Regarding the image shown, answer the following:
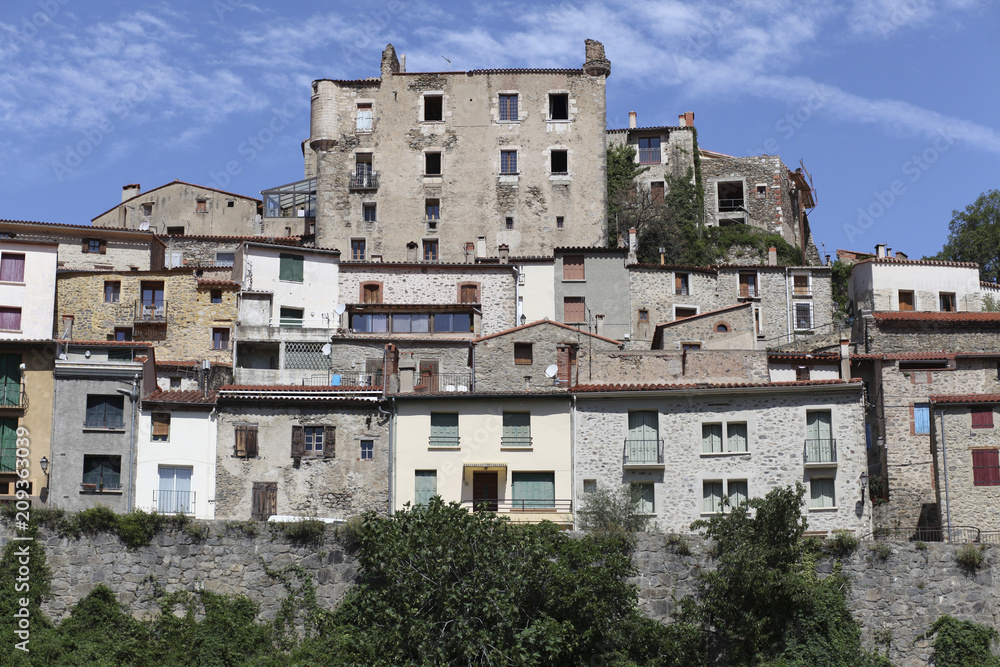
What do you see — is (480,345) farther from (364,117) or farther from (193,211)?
(193,211)

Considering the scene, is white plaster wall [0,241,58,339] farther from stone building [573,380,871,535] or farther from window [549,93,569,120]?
window [549,93,569,120]

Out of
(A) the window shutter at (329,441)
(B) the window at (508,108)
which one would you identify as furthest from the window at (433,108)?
(A) the window shutter at (329,441)

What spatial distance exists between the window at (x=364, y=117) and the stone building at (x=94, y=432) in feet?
92.7

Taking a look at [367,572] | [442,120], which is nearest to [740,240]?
[442,120]

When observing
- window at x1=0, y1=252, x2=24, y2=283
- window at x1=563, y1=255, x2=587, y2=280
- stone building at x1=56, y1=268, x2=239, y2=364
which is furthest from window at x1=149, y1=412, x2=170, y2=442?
window at x1=563, y1=255, x2=587, y2=280

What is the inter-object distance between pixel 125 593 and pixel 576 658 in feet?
46.3

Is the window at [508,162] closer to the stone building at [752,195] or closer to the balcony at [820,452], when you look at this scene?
the stone building at [752,195]

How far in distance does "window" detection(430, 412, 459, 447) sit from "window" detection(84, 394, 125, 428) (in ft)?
35.4

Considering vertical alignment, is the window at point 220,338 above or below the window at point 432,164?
below

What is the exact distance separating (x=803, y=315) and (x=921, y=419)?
1483 centimetres

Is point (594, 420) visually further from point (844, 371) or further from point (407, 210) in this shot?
point (407, 210)

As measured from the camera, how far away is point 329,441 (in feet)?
148

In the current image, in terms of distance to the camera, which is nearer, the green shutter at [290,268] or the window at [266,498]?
the window at [266,498]

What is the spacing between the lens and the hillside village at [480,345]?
44000mm
